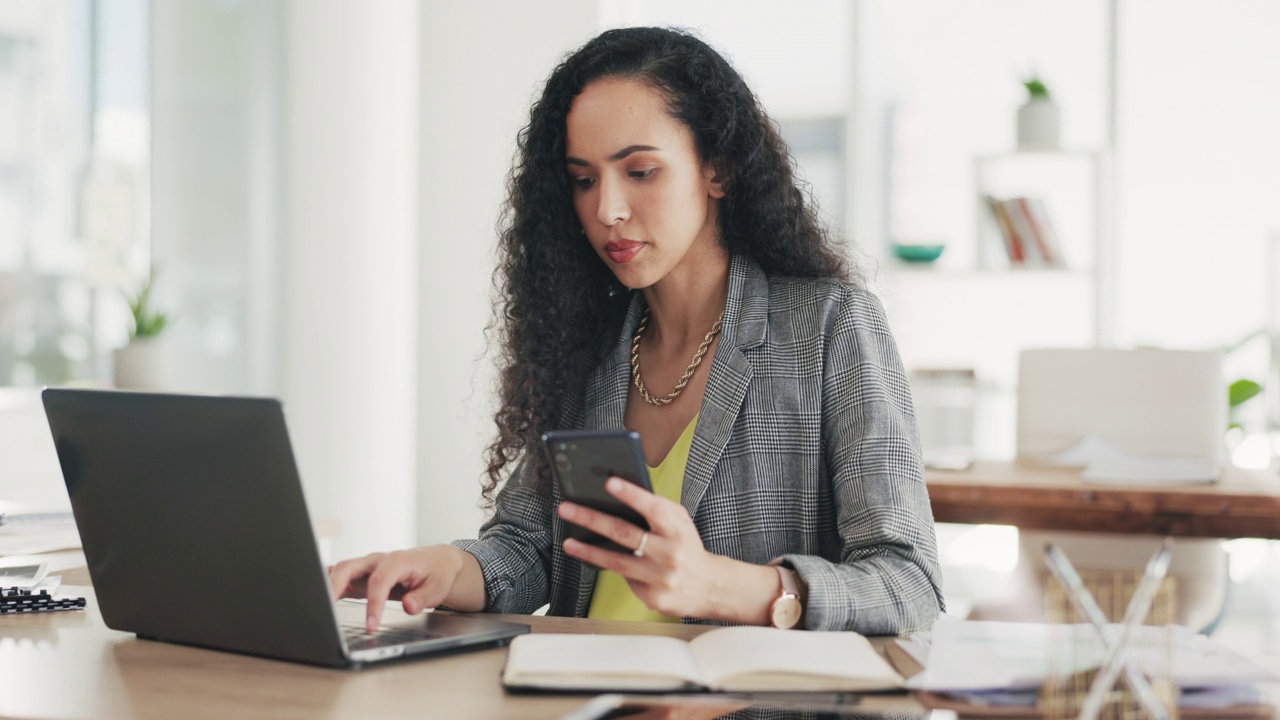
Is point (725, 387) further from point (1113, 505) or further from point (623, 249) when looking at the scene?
point (1113, 505)

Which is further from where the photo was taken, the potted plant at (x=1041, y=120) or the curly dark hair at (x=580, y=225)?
the potted plant at (x=1041, y=120)

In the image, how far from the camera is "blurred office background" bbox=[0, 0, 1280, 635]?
14.4 ft

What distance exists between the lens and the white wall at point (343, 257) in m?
4.50

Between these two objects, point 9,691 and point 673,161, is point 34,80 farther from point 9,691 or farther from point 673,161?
point 9,691

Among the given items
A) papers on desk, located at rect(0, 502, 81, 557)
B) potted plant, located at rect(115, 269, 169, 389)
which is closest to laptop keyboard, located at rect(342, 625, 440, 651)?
papers on desk, located at rect(0, 502, 81, 557)

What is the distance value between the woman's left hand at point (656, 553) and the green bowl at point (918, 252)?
3.59 metres

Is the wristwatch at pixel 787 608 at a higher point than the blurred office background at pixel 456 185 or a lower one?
lower

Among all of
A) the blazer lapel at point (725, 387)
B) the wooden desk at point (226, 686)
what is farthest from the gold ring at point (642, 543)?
the blazer lapel at point (725, 387)

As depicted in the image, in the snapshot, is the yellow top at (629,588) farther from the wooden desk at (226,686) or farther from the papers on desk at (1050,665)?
the papers on desk at (1050,665)

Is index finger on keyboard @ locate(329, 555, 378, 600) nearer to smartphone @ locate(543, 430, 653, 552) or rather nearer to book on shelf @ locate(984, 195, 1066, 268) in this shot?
smartphone @ locate(543, 430, 653, 552)

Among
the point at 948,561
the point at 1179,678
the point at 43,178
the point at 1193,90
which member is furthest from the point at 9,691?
the point at 1193,90

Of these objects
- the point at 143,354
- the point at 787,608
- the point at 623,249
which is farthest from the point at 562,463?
the point at 143,354

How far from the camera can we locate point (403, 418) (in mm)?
4734

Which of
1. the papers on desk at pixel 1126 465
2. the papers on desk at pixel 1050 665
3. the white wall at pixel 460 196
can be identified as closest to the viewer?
the papers on desk at pixel 1050 665
